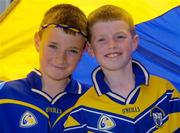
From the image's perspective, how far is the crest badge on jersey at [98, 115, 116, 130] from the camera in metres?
1.20

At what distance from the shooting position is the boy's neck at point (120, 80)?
124cm

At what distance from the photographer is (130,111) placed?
3.91 feet

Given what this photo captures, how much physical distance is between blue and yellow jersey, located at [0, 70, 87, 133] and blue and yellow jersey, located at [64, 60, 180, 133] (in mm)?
61

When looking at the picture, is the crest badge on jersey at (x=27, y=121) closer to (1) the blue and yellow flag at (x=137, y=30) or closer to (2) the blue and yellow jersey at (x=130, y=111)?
(2) the blue and yellow jersey at (x=130, y=111)

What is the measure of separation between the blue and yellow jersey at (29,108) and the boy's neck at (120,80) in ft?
0.40

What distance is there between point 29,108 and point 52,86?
3.8 inches

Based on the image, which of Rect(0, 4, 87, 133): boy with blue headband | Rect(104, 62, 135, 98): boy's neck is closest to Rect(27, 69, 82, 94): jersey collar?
Rect(0, 4, 87, 133): boy with blue headband

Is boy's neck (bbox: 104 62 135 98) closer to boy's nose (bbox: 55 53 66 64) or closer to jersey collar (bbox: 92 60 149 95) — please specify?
jersey collar (bbox: 92 60 149 95)

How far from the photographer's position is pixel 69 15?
1329 millimetres

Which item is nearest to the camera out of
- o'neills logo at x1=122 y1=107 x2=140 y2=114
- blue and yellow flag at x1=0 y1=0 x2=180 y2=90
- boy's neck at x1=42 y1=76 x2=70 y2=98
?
o'neills logo at x1=122 y1=107 x2=140 y2=114

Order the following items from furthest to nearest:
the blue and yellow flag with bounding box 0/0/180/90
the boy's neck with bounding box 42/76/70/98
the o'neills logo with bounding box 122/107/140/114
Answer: the blue and yellow flag with bounding box 0/0/180/90 < the boy's neck with bounding box 42/76/70/98 < the o'neills logo with bounding box 122/107/140/114

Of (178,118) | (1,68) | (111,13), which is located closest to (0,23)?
(1,68)

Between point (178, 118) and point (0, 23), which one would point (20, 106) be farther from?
point (0, 23)

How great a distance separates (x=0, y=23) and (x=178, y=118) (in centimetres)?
98
